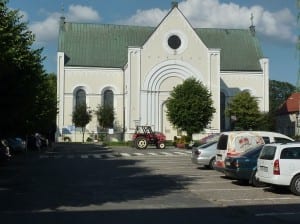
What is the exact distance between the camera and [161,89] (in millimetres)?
80500

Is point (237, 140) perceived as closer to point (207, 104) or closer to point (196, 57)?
point (207, 104)

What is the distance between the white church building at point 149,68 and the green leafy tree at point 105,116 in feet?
4.50

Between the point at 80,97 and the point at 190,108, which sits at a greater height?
the point at 80,97

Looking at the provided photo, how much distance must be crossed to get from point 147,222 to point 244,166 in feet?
28.7

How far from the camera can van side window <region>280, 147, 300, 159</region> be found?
1733cm

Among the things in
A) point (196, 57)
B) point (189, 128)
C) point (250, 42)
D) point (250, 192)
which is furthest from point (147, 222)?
point (250, 42)

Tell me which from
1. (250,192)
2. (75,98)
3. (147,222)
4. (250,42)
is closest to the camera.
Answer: (147,222)

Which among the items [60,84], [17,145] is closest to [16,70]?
[17,145]

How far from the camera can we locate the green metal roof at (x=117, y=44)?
88.2 meters

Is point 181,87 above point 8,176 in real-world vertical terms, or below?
above

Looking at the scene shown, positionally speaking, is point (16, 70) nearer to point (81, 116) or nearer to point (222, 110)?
point (81, 116)

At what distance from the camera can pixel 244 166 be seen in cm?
2008

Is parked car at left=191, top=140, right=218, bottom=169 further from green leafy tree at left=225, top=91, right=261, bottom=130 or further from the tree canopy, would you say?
green leafy tree at left=225, top=91, right=261, bottom=130

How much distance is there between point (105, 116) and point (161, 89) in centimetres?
872
